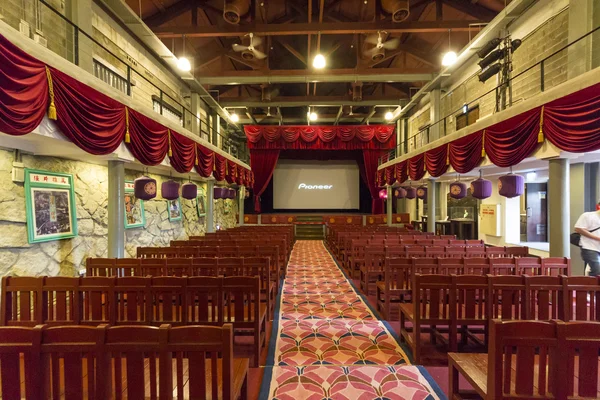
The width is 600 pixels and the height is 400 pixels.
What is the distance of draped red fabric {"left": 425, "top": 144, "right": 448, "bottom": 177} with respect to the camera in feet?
24.0

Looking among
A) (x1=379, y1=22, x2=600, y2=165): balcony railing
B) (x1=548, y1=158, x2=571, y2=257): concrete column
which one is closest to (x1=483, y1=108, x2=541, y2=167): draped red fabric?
(x1=548, y1=158, x2=571, y2=257): concrete column

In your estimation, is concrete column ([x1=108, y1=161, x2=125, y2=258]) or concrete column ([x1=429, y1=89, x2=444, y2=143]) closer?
concrete column ([x1=108, y1=161, x2=125, y2=258])

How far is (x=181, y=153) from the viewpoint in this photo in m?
6.19

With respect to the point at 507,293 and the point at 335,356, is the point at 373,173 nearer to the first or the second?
the point at 507,293

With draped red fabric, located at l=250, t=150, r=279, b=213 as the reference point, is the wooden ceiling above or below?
above

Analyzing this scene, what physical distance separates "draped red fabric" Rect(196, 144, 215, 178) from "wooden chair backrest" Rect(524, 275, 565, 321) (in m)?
6.67

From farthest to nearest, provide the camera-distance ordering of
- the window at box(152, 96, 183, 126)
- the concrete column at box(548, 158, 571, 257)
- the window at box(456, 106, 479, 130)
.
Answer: the window at box(456, 106, 479, 130) < the window at box(152, 96, 183, 126) < the concrete column at box(548, 158, 571, 257)

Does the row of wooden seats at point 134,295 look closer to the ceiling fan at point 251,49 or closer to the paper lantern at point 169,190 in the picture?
the paper lantern at point 169,190

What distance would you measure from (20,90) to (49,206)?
114 inches

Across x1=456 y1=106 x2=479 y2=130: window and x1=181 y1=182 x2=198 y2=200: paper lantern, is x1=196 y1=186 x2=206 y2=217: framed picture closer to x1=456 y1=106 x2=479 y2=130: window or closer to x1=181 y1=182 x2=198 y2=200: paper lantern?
x1=181 y1=182 x2=198 y2=200: paper lantern

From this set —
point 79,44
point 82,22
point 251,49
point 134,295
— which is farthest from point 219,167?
point 134,295

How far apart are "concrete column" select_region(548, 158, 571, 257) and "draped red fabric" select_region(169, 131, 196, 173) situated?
6661mm

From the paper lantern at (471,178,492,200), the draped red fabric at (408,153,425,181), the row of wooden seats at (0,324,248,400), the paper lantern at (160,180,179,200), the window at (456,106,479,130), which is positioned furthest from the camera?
the draped red fabric at (408,153,425,181)

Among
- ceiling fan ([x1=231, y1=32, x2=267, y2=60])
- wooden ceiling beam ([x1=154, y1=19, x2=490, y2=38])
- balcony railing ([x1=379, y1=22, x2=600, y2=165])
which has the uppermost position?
wooden ceiling beam ([x1=154, y1=19, x2=490, y2=38])
